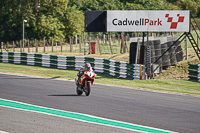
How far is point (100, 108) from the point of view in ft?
42.0

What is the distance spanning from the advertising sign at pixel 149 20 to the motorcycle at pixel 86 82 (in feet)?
35.8

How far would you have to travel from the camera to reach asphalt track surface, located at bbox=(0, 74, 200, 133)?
32.6 feet

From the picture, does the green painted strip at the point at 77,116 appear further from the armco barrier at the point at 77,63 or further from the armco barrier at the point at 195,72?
the armco barrier at the point at 195,72

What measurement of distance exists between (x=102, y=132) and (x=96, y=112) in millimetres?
2745

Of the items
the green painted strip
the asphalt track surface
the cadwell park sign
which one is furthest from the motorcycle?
the cadwell park sign

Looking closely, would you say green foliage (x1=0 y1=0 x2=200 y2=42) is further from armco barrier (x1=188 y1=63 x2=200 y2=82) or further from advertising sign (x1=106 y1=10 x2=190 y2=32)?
armco barrier (x1=188 y1=63 x2=200 y2=82)

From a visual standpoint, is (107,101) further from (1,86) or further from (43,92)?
(1,86)

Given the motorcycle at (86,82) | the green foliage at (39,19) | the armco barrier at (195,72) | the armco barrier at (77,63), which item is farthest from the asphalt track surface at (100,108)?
the green foliage at (39,19)

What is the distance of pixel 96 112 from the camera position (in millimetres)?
12039

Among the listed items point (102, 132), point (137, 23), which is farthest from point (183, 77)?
point (102, 132)

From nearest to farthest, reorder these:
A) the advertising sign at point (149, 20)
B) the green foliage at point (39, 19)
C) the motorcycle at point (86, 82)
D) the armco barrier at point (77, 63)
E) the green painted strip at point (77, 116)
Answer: the green painted strip at point (77, 116)
the motorcycle at point (86, 82)
the armco barrier at point (77, 63)
the advertising sign at point (149, 20)
the green foliage at point (39, 19)

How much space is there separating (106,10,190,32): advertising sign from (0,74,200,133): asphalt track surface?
304 inches

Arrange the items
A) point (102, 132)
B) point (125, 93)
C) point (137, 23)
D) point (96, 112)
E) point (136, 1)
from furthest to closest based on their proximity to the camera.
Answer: point (136, 1) → point (137, 23) → point (125, 93) → point (96, 112) → point (102, 132)

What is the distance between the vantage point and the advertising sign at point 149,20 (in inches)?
1012
